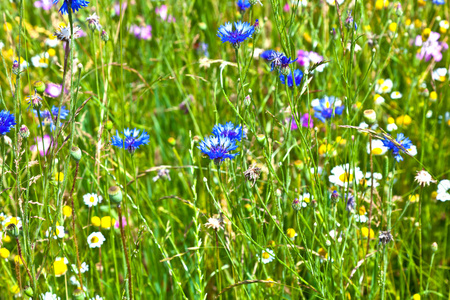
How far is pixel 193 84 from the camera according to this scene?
1.85 m

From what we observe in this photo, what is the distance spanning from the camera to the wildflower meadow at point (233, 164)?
102 cm

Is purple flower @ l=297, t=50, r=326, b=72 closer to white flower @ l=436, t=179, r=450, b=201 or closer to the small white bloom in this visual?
white flower @ l=436, t=179, r=450, b=201

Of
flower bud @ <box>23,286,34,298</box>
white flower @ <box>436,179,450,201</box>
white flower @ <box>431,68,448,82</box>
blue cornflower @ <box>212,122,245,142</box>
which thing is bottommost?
flower bud @ <box>23,286,34,298</box>

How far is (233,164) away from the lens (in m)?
1.36

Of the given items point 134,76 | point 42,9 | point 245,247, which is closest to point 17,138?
point 245,247

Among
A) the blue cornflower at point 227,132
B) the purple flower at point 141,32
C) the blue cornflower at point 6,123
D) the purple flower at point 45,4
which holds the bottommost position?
the blue cornflower at point 227,132

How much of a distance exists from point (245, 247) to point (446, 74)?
99 cm

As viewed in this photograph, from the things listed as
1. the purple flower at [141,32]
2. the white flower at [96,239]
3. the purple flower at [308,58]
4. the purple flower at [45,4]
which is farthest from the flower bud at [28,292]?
the purple flower at [45,4]

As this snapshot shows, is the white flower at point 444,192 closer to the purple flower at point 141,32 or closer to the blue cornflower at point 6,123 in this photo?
the blue cornflower at point 6,123

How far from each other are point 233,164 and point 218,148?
0.41 meters

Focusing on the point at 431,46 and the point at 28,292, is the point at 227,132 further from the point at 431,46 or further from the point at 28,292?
the point at 431,46

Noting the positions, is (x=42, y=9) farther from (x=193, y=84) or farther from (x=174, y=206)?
(x=174, y=206)

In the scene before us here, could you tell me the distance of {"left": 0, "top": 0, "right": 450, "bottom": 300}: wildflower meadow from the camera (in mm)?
1017

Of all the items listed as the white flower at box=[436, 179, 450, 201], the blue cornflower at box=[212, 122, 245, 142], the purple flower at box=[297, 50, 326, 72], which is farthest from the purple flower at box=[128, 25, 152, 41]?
the white flower at box=[436, 179, 450, 201]
